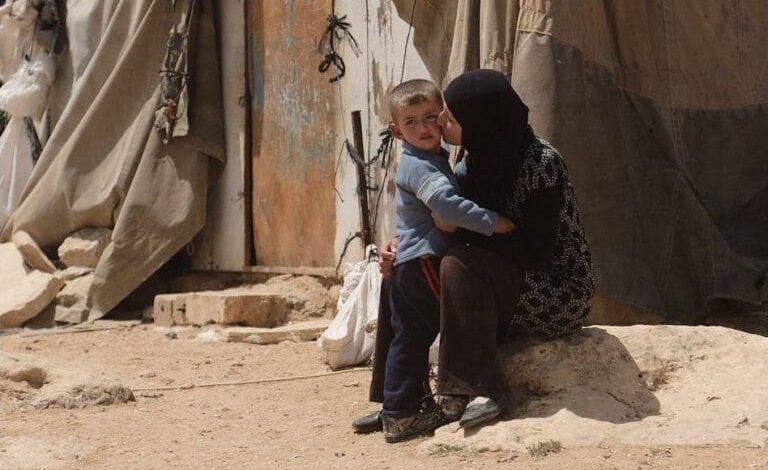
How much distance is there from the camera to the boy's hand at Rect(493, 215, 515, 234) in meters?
3.71

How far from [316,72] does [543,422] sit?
442 centimetres

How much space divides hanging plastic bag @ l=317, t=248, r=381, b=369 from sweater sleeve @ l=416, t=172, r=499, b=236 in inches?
90.9

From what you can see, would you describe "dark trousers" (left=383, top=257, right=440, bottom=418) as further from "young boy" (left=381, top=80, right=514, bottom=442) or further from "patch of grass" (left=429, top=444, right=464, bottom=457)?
"patch of grass" (left=429, top=444, right=464, bottom=457)

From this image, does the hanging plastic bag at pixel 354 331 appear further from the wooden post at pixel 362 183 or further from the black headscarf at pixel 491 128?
the black headscarf at pixel 491 128

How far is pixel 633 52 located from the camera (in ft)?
18.6

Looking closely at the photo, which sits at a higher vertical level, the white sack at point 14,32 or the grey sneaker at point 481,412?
the white sack at point 14,32

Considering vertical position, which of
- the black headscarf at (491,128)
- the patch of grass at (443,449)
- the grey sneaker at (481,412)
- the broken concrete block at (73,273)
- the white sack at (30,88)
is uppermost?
the white sack at (30,88)

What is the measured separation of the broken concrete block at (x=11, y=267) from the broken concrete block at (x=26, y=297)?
0.03m

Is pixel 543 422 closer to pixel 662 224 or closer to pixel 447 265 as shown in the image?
pixel 447 265

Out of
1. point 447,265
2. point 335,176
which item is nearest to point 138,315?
point 335,176

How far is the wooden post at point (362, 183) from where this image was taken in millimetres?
7250

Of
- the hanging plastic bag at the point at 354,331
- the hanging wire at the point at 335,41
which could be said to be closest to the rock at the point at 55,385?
the hanging plastic bag at the point at 354,331

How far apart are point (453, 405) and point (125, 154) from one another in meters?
5.60

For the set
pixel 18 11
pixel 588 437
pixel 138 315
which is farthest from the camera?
pixel 18 11
